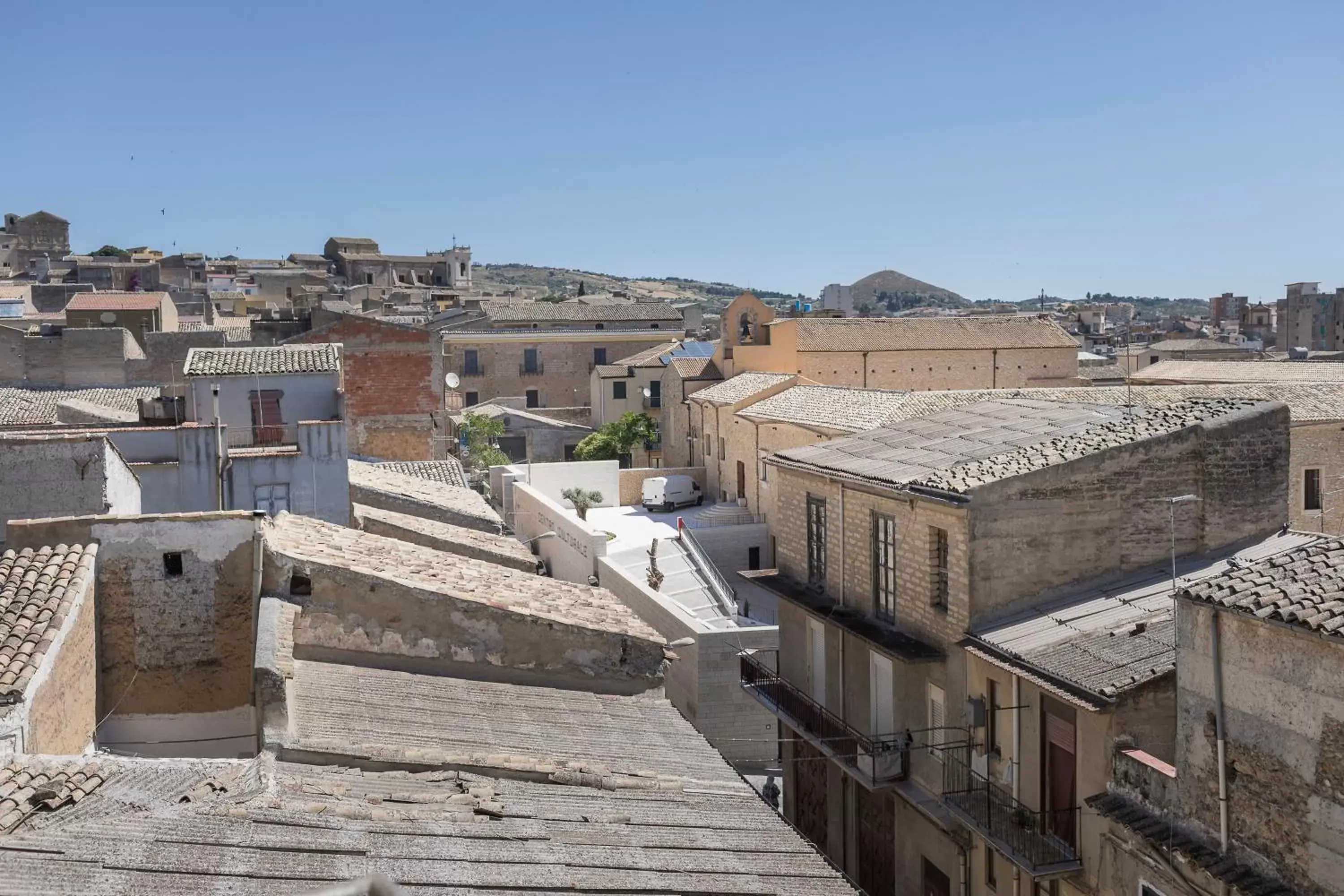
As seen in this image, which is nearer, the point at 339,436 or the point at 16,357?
the point at 339,436

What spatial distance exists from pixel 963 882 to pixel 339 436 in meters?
11.2

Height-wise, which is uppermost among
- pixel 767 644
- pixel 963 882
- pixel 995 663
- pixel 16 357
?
pixel 16 357

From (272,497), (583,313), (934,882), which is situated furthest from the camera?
(583,313)

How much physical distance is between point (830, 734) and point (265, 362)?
12.4m

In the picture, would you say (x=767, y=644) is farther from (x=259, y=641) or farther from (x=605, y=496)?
(x=605, y=496)

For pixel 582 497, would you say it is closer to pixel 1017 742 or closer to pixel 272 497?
pixel 272 497

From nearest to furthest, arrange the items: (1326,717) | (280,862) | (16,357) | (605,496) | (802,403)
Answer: (280,862), (1326,717), (802,403), (16,357), (605,496)

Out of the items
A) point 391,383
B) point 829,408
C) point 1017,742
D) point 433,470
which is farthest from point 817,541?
point 391,383

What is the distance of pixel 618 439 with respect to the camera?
51.6m

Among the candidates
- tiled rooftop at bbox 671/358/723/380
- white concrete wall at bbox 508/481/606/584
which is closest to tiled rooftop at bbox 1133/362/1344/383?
tiled rooftop at bbox 671/358/723/380

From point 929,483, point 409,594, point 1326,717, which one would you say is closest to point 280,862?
point 409,594

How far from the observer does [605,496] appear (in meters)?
39.9

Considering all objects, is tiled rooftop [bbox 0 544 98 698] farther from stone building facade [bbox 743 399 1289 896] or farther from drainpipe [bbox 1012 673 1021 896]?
drainpipe [bbox 1012 673 1021 896]

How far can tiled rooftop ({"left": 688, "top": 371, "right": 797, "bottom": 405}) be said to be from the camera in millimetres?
38938
